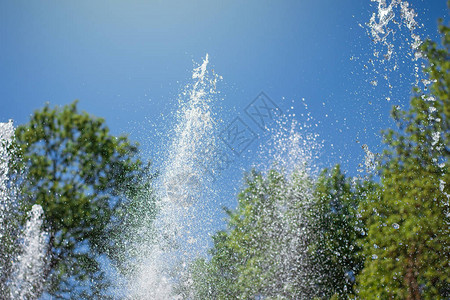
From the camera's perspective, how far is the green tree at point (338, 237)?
60.4ft

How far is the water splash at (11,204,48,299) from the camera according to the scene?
12148mm

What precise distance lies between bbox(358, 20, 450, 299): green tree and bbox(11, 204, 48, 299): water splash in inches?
457

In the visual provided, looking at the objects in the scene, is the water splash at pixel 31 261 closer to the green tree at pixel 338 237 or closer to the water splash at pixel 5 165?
the water splash at pixel 5 165

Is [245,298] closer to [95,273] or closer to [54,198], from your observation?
[95,273]

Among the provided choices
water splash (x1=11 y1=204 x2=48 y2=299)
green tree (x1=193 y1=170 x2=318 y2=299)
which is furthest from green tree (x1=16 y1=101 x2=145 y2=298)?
green tree (x1=193 y1=170 x2=318 y2=299)

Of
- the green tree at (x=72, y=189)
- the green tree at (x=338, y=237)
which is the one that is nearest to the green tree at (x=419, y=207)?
the green tree at (x=338, y=237)

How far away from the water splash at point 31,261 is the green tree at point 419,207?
38.1 ft

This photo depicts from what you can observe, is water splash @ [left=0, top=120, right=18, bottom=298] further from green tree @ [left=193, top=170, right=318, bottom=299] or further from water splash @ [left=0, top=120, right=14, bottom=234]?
green tree @ [left=193, top=170, right=318, bottom=299]

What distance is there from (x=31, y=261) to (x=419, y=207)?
13517mm

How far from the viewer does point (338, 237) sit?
19312 millimetres

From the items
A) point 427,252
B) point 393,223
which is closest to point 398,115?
point 393,223

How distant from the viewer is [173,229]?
20812 millimetres

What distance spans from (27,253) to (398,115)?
565 inches

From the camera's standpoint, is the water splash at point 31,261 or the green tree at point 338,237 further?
the green tree at point 338,237
